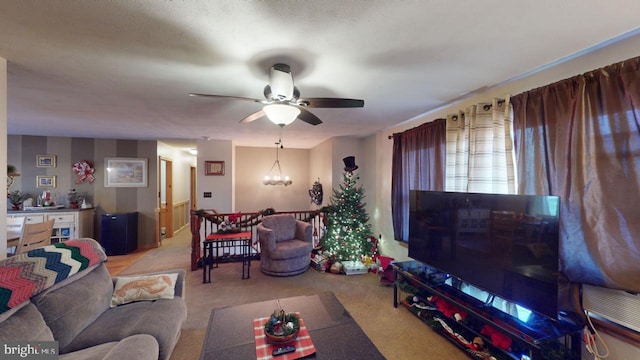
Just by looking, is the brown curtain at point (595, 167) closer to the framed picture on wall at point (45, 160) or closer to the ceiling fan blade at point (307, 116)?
the ceiling fan blade at point (307, 116)

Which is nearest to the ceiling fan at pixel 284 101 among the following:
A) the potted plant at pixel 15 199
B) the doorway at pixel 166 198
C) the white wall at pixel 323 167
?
the white wall at pixel 323 167

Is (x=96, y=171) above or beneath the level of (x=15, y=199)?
above

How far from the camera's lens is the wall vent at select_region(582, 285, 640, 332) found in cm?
148

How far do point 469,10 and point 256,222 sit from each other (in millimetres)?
4342

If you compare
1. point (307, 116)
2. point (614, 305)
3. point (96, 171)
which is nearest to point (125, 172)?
point (96, 171)

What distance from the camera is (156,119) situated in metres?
3.48

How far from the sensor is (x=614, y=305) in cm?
157

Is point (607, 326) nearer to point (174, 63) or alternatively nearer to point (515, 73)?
point (515, 73)

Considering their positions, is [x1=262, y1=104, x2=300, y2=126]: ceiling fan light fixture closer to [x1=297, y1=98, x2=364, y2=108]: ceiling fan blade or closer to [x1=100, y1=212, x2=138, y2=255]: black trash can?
[x1=297, y1=98, x2=364, y2=108]: ceiling fan blade

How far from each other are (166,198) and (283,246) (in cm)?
415

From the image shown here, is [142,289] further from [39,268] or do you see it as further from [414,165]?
[414,165]

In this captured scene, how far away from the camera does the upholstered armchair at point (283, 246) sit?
3.76 metres

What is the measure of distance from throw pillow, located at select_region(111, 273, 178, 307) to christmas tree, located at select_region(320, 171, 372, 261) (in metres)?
2.58

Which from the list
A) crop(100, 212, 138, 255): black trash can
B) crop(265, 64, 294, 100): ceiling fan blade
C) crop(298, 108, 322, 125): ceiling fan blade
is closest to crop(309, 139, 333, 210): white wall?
crop(298, 108, 322, 125): ceiling fan blade
